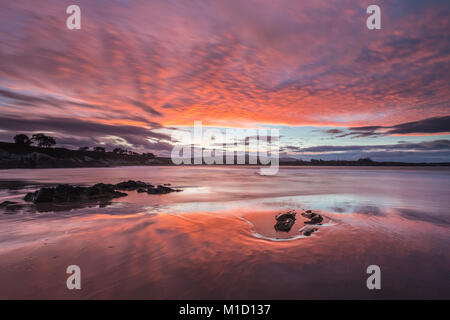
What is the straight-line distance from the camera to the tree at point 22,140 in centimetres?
8626

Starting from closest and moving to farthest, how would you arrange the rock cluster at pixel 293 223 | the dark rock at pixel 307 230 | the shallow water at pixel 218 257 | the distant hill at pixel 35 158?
the shallow water at pixel 218 257, the dark rock at pixel 307 230, the rock cluster at pixel 293 223, the distant hill at pixel 35 158

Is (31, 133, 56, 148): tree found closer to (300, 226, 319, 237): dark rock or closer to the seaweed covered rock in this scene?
the seaweed covered rock

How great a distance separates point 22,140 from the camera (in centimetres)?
8731

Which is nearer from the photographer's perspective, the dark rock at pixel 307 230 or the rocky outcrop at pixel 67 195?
the dark rock at pixel 307 230

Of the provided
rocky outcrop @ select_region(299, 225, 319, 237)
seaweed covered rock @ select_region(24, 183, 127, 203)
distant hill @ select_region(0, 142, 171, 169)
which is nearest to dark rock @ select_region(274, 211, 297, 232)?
rocky outcrop @ select_region(299, 225, 319, 237)

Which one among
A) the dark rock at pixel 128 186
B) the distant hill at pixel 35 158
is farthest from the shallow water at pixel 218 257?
the distant hill at pixel 35 158

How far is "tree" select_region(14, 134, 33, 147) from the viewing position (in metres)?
86.3

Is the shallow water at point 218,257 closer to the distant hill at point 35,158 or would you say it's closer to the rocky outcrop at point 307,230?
the rocky outcrop at point 307,230

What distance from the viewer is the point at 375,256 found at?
4660 mm

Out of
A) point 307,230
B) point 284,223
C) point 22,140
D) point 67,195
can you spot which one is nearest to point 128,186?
point 67,195
